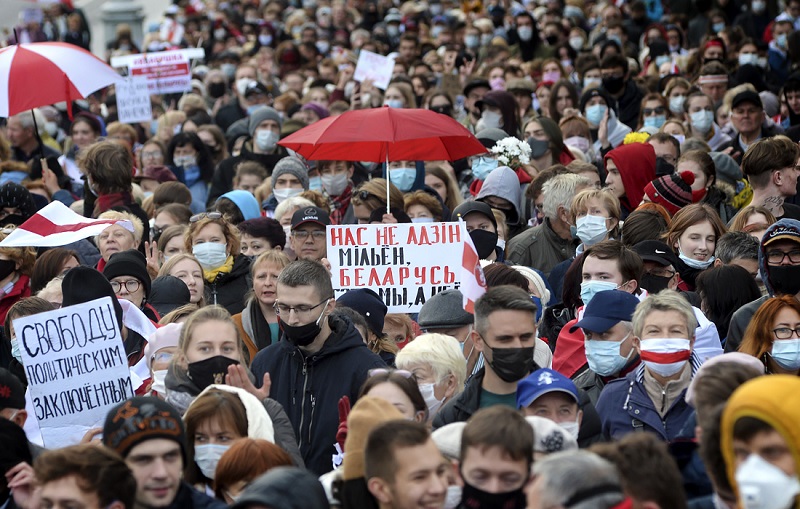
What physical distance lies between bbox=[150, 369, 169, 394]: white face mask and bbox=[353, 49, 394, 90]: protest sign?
1037cm

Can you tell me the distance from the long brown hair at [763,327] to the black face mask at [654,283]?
4.25ft

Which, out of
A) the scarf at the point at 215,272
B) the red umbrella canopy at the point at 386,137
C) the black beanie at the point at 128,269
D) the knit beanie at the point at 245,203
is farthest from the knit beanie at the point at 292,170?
the black beanie at the point at 128,269

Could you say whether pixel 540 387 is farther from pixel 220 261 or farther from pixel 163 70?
pixel 163 70

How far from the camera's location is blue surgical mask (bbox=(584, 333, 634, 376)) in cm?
722

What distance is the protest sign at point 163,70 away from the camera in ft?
59.6

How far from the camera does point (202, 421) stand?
20.4 feet

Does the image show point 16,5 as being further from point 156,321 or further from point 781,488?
point 781,488

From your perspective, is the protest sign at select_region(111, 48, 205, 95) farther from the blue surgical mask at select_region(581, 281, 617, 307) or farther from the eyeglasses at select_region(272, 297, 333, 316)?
the eyeglasses at select_region(272, 297, 333, 316)

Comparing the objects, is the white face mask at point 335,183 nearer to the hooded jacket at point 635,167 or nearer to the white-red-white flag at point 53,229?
the hooded jacket at point 635,167

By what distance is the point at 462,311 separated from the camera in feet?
26.5

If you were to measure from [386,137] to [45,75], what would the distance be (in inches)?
136

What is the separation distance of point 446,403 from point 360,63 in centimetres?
1137

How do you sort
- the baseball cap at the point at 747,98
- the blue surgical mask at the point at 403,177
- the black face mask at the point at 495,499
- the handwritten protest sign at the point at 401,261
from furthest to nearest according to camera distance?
the baseball cap at the point at 747,98
the blue surgical mask at the point at 403,177
the handwritten protest sign at the point at 401,261
the black face mask at the point at 495,499

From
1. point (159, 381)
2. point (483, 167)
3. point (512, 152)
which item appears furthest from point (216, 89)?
point (159, 381)
